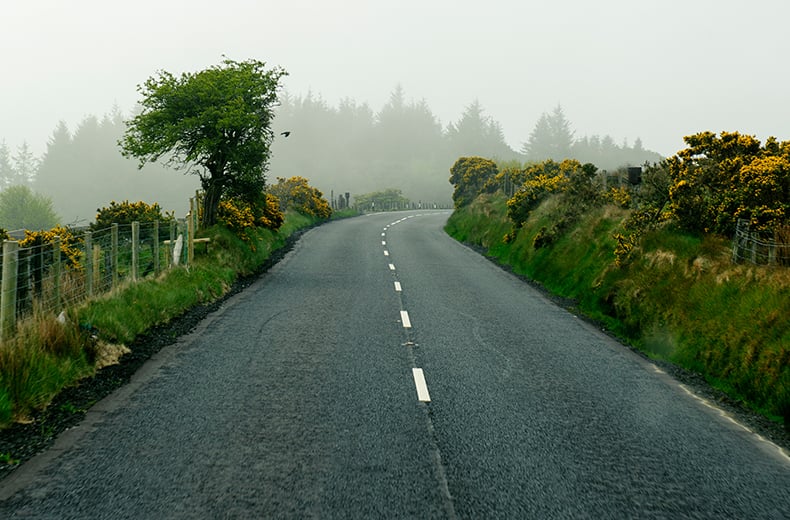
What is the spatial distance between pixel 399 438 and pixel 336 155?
16689 cm

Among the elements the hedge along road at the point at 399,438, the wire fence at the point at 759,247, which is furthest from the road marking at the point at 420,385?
the wire fence at the point at 759,247

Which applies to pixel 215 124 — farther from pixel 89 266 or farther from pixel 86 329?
pixel 86 329

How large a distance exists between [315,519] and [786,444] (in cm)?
485

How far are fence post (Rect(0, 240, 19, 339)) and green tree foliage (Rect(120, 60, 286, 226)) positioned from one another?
9.35m

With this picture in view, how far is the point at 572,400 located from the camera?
7344 millimetres

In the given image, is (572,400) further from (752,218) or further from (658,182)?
(658,182)

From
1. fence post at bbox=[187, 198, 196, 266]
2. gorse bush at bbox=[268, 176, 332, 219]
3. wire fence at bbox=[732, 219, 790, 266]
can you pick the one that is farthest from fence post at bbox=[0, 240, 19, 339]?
gorse bush at bbox=[268, 176, 332, 219]

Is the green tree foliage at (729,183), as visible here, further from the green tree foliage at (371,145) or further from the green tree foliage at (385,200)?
the green tree foliage at (371,145)

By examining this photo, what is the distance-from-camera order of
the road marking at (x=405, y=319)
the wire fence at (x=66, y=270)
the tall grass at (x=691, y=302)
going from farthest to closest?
the road marking at (x=405, y=319)
the wire fence at (x=66, y=270)
the tall grass at (x=691, y=302)

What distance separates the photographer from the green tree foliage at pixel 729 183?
11.4 m

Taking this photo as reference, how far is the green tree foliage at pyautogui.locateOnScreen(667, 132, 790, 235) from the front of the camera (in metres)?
11.4

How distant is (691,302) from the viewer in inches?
417

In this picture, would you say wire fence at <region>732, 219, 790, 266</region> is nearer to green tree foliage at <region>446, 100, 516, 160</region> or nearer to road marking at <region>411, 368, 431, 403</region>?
road marking at <region>411, 368, 431, 403</region>

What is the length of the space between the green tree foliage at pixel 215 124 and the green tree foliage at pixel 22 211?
75747 millimetres
